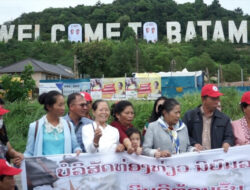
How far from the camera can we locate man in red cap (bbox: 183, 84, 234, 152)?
4.43 meters

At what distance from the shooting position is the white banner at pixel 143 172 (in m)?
4.17

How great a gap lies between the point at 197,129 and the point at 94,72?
4701 cm

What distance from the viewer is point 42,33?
11125cm

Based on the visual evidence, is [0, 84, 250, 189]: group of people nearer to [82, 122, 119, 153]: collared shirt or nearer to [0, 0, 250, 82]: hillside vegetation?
[82, 122, 119, 153]: collared shirt

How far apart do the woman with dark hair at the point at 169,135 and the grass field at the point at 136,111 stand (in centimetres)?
705

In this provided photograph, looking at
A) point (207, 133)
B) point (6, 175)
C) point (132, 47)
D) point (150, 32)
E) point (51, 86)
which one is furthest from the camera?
point (150, 32)

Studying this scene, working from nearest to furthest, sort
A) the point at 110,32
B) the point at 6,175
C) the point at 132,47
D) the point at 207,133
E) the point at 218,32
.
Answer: the point at 6,175 → the point at 207,133 → the point at 132,47 → the point at 218,32 → the point at 110,32

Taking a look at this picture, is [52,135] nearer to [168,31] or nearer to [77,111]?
[77,111]

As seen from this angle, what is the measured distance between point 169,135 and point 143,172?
0.49 metres

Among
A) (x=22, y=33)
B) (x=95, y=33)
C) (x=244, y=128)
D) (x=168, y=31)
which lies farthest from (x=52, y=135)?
(x=22, y=33)

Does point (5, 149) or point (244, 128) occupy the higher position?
point (244, 128)

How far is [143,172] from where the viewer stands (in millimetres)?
4242

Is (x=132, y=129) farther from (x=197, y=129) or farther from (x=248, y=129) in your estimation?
(x=248, y=129)

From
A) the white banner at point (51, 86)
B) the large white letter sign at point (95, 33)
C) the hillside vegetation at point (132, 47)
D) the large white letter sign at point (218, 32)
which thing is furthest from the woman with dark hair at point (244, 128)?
the large white letter sign at point (218, 32)
